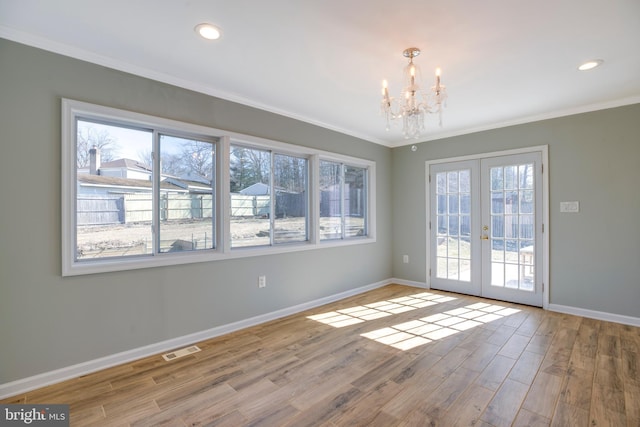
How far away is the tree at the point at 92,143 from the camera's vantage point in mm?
2512

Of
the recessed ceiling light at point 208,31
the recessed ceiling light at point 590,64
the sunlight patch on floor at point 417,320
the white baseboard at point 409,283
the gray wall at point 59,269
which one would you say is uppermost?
the recessed ceiling light at point 208,31

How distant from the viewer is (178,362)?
2633mm

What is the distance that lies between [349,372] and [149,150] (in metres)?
2.66

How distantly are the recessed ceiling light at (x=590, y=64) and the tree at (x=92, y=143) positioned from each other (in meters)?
4.16

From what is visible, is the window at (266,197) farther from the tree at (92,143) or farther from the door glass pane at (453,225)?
the door glass pane at (453,225)

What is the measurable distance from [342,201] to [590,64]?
3161mm

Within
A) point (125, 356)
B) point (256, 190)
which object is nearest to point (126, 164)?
point (256, 190)

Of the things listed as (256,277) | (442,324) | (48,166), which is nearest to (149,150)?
(48,166)

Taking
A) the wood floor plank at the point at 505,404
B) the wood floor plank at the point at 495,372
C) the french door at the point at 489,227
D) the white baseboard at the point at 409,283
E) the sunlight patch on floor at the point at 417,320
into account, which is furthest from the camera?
the white baseboard at the point at 409,283

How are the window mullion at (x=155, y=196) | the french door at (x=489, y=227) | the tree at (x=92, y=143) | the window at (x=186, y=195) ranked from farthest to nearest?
1. the french door at (x=489, y=227)
2. the window at (x=186, y=195)
3. the window mullion at (x=155, y=196)
4. the tree at (x=92, y=143)

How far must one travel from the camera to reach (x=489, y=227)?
4492 millimetres

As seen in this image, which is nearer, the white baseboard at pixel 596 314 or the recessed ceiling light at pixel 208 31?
the recessed ceiling light at pixel 208 31

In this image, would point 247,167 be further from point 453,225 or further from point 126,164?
point 453,225

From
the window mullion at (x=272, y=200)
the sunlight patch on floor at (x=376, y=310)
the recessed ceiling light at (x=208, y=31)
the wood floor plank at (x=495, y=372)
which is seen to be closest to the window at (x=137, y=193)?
the window mullion at (x=272, y=200)
